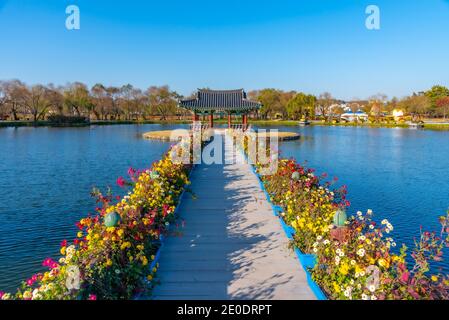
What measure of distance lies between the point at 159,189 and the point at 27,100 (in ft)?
177

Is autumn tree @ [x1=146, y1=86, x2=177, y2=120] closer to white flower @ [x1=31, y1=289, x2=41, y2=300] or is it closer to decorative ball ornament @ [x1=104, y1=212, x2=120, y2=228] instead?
decorative ball ornament @ [x1=104, y1=212, x2=120, y2=228]

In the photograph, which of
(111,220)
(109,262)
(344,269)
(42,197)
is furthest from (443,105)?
(109,262)

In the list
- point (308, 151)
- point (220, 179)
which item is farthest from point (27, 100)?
point (220, 179)

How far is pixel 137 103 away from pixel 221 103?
44331 millimetres

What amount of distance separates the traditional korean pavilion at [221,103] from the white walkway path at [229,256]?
15477 mm

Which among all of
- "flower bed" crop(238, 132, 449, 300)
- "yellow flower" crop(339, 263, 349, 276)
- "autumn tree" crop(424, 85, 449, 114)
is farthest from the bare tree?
"autumn tree" crop(424, 85, 449, 114)

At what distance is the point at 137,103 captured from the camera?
62.9 meters

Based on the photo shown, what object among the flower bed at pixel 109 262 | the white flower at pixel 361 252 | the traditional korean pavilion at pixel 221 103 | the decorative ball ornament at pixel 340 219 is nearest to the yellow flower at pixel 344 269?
the white flower at pixel 361 252

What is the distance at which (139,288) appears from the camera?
3119 mm

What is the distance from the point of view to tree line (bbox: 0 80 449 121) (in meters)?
50.2

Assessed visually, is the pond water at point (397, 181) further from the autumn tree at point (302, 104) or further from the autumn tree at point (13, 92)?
the autumn tree at point (13, 92)

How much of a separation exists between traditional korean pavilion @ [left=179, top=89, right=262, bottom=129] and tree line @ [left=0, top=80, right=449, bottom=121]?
25199 mm

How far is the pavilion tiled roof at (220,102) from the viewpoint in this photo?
22.0 metres
